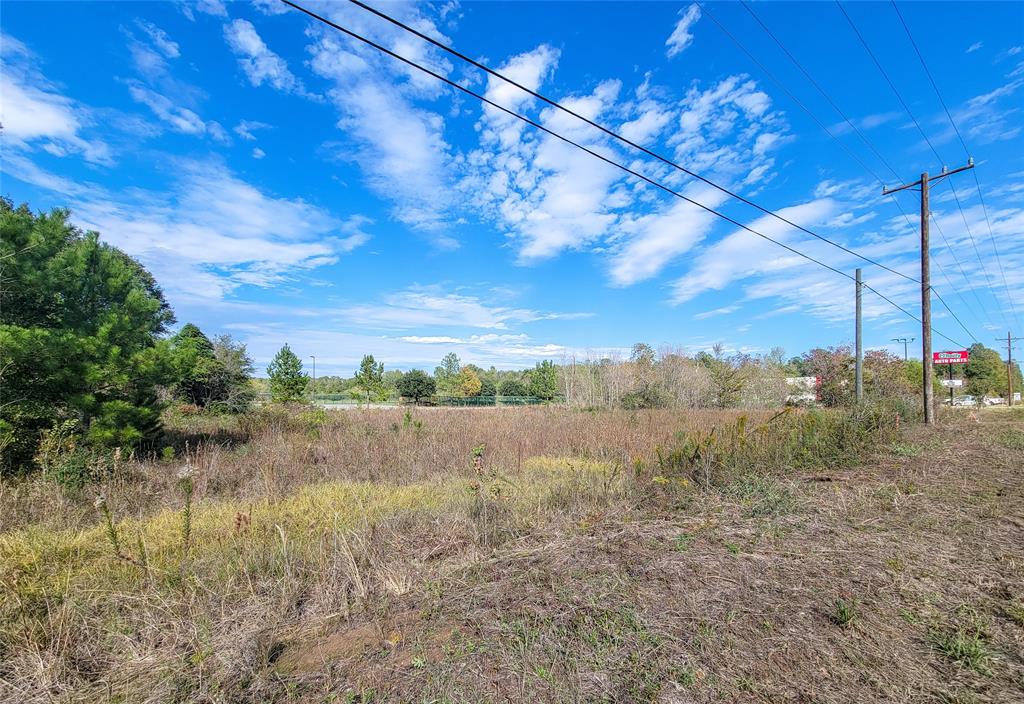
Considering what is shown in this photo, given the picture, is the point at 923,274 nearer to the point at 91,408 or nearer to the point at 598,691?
the point at 598,691

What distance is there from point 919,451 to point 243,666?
38.0 ft

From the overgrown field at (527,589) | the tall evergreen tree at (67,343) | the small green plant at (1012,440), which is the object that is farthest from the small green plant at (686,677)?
the small green plant at (1012,440)

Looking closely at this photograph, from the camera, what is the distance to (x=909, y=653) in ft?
7.41

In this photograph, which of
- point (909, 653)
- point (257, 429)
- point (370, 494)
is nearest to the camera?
point (909, 653)

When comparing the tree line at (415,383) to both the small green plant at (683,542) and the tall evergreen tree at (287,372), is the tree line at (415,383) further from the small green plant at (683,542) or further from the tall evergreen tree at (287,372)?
the small green plant at (683,542)

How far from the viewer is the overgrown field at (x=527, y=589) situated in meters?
2.14

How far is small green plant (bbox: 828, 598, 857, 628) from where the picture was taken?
252 centimetres

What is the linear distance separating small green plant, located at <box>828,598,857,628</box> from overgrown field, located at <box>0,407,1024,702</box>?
1.0 inches

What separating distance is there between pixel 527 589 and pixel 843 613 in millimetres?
1988

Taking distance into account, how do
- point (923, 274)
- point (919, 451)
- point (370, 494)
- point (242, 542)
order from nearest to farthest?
point (242, 542)
point (370, 494)
point (919, 451)
point (923, 274)

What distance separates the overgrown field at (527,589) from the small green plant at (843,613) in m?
0.03

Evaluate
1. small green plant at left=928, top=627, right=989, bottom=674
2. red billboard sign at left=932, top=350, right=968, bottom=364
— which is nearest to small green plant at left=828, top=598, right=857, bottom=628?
small green plant at left=928, top=627, right=989, bottom=674

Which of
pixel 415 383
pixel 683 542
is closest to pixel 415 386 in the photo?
pixel 415 383

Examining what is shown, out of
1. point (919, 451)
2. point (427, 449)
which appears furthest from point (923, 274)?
point (427, 449)
